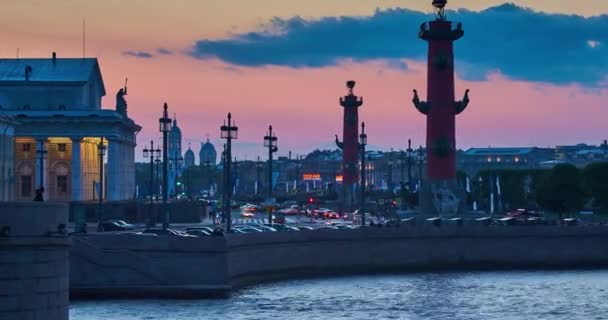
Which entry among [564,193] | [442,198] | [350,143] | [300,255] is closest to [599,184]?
[564,193]

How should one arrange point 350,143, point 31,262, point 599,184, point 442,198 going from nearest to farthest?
point 31,262
point 442,198
point 599,184
point 350,143

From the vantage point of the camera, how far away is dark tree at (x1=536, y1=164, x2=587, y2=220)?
88.4 meters

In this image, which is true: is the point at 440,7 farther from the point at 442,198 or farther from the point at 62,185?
the point at 62,185

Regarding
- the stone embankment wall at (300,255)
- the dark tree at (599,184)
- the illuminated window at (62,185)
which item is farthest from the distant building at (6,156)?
the dark tree at (599,184)

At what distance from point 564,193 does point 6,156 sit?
36.4m

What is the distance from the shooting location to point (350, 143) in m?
122

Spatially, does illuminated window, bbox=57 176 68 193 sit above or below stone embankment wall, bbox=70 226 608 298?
above

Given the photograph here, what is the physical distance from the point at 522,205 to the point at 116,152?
126 ft

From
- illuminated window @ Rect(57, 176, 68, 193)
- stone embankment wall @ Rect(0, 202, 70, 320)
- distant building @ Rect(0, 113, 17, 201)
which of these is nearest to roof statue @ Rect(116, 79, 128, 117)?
illuminated window @ Rect(57, 176, 68, 193)

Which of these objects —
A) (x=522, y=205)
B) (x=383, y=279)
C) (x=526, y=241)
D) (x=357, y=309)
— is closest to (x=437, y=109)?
(x=526, y=241)

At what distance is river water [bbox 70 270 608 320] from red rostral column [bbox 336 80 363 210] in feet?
214

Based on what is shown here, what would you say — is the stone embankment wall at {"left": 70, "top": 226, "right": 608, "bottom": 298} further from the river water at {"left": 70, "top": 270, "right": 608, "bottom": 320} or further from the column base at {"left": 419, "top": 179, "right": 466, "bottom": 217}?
the column base at {"left": 419, "top": 179, "right": 466, "bottom": 217}

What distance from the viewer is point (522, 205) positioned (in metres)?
117

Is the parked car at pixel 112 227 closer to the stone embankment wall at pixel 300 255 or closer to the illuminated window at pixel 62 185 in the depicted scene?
the stone embankment wall at pixel 300 255
